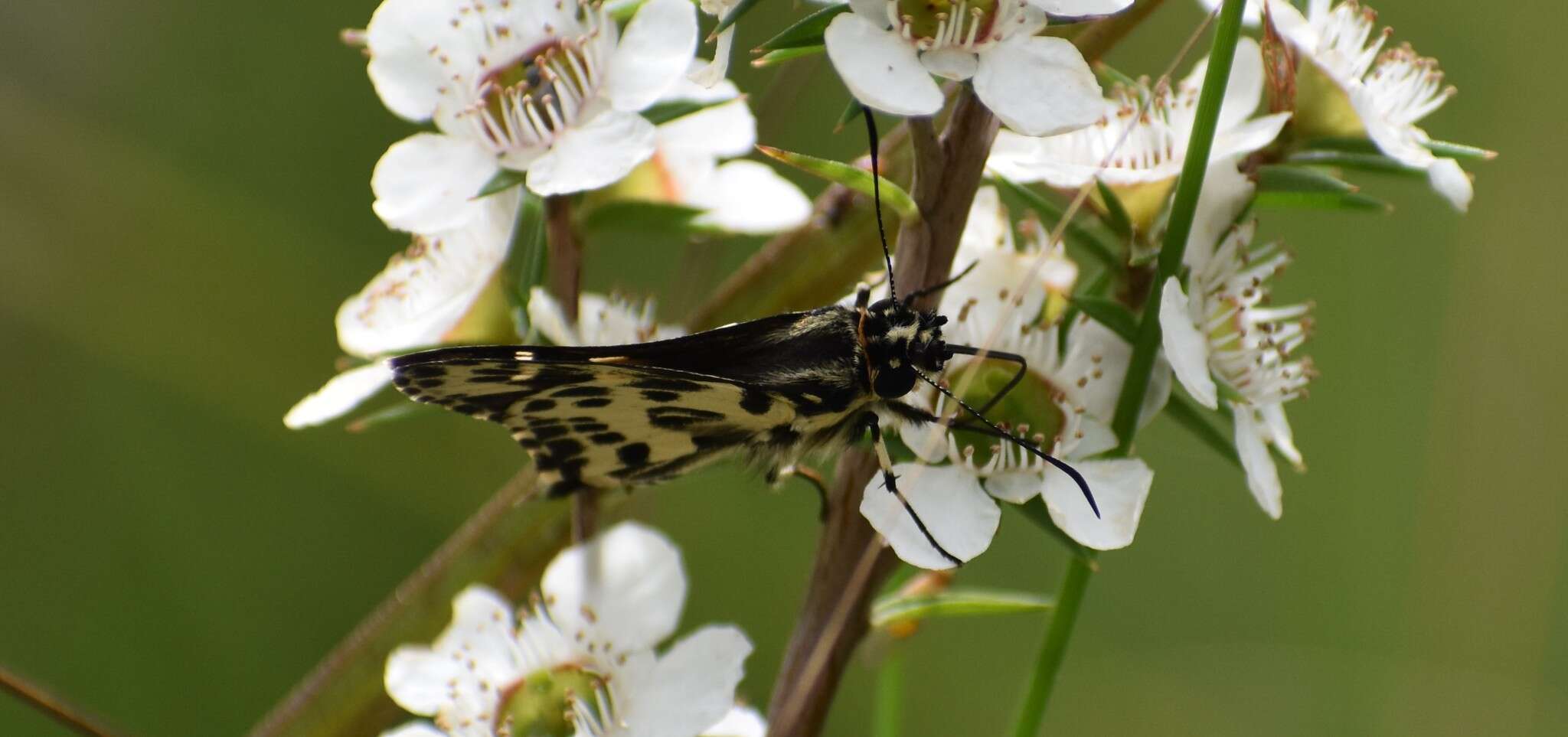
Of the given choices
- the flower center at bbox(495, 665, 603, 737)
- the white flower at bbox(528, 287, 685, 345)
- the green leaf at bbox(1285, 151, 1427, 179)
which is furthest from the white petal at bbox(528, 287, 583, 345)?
the green leaf at bbox(1285, 151, 1427, 179)

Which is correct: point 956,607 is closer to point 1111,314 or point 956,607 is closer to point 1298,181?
point 1111,314

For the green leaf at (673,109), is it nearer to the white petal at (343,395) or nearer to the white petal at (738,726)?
the white petal at (343,395)

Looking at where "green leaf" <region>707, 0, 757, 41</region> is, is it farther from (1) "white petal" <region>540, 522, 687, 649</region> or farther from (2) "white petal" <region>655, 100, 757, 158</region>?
(1) "white petal" <region>540, 522, 687, 649</region>

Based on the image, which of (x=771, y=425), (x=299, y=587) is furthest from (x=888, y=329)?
(x=299, y=587)

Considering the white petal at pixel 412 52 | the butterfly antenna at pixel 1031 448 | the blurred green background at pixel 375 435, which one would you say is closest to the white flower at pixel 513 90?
the white petal at pixel 412 52

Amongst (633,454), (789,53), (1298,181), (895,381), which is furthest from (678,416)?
(1298,181)
